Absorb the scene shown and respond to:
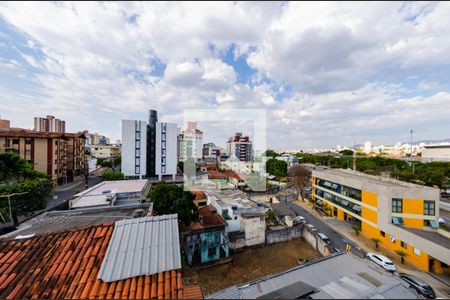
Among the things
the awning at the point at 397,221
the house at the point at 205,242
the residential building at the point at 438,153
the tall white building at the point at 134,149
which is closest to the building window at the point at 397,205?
the awning at the point at 397,221

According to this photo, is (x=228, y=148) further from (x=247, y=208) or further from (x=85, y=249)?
(x=85, y=249)

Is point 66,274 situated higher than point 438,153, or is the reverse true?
point 438,153

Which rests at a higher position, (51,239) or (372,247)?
(51,239)

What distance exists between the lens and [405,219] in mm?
10398

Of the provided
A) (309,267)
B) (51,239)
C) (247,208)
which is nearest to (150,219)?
(51,239)

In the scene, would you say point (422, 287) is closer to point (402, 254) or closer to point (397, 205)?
point (402, 254)

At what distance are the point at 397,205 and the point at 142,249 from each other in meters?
13.9

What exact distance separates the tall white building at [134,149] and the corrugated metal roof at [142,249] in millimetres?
25160

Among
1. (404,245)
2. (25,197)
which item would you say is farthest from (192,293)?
(404,245)

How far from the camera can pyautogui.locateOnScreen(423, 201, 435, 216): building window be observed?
33.1 ft

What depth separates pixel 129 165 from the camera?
26.5 meters

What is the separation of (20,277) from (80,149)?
1279 inches

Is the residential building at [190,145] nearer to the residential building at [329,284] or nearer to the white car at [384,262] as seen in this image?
the white car at [384,262]

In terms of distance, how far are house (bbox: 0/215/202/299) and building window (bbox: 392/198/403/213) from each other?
13071 mm
